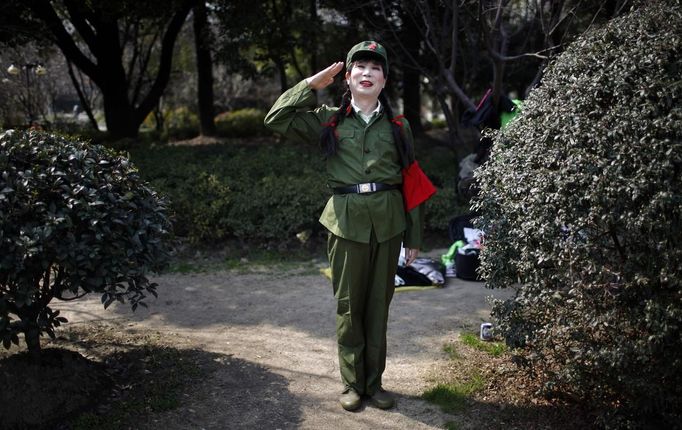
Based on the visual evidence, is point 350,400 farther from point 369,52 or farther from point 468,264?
point 468,264

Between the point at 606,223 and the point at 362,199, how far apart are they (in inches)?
50.1

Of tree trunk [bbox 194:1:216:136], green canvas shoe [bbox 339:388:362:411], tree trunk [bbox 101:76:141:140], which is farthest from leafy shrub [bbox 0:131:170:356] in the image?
tree trunk [bbox 101:76:141:140]

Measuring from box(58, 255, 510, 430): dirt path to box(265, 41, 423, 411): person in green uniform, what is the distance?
0.82ft

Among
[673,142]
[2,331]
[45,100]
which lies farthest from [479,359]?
[45,100]

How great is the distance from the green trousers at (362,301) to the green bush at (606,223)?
2.22ft

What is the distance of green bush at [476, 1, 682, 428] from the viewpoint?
304cm

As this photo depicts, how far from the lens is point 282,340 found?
493cm

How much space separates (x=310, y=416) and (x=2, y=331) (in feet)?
5.70

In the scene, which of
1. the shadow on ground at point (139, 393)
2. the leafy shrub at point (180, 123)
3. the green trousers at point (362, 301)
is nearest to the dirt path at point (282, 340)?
the shadow on ground at point (139, 393)

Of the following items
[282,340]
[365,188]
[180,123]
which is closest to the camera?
[365,188]

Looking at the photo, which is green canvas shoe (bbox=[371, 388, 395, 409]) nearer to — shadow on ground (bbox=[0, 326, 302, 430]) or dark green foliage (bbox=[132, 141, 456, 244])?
shadow on ground (bbox=[0, 326, 302, 430])

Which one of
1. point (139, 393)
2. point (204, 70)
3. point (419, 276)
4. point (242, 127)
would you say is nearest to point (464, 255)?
point (419, 276)

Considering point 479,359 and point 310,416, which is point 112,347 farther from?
point 479,359

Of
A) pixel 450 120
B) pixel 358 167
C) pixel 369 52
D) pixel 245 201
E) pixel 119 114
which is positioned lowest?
pixel 245 201
